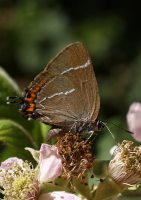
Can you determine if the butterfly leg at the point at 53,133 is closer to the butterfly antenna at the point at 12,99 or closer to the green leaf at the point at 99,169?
the green leaf at the point at 99,169

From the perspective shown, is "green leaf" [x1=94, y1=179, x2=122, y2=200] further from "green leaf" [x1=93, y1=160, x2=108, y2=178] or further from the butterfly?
the butterfly

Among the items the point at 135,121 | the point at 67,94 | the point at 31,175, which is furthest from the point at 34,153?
the point at 135,121

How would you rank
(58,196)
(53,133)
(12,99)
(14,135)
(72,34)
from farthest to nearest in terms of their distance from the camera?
(72,34), (12,99), (14,135), (53,133), (58,196)

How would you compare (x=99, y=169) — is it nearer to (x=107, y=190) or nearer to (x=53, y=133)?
(x=107, y=190)

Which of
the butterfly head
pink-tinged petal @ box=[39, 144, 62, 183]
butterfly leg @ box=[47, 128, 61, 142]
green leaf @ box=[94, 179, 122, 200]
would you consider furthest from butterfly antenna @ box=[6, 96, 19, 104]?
green leaf @ box=[94, 179, 122, 200]

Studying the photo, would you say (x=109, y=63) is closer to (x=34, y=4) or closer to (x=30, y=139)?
(x=34, y=4)

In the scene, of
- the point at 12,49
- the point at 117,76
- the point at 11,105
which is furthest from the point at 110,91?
the point at 11,105
